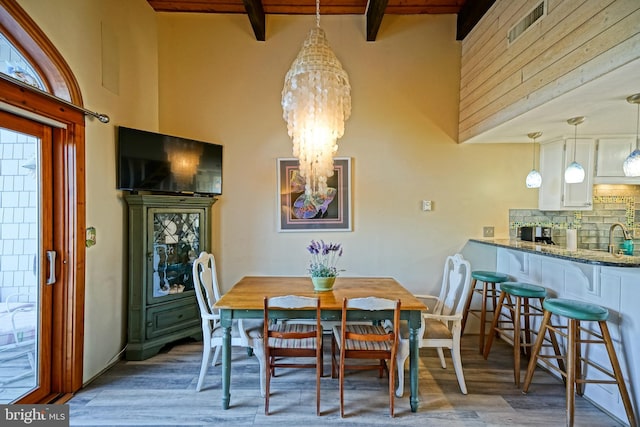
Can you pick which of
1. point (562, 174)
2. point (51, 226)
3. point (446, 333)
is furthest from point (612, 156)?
point (51, 226)

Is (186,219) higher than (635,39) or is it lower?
lower

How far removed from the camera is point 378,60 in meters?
3.79

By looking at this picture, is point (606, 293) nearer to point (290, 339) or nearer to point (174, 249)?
point (290, 339)

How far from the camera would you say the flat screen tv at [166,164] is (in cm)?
305

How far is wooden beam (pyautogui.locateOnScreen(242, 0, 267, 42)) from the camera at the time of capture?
3211 millimetres

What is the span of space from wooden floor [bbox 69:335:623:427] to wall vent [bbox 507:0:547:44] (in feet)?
9.48

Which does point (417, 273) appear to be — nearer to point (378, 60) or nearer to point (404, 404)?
point (404, 404)

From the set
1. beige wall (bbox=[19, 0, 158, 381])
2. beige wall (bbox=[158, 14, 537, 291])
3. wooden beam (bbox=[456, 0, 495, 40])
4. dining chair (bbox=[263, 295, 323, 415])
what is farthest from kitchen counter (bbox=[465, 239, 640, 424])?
beige wall (bbox=[19, 0, 158, 381])

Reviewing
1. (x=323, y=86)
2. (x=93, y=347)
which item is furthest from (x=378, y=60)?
(x=93, y=347)

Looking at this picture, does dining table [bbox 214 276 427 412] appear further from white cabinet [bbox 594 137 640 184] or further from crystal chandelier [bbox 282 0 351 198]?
white cabinet [bbox 594 137 640 184]

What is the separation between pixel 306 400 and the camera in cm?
244

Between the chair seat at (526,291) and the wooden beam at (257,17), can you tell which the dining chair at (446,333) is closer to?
the chair seat at (526,291)

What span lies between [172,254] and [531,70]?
3630 millimetres

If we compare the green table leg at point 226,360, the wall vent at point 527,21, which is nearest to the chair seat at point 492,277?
the wall vent at point 527,21
